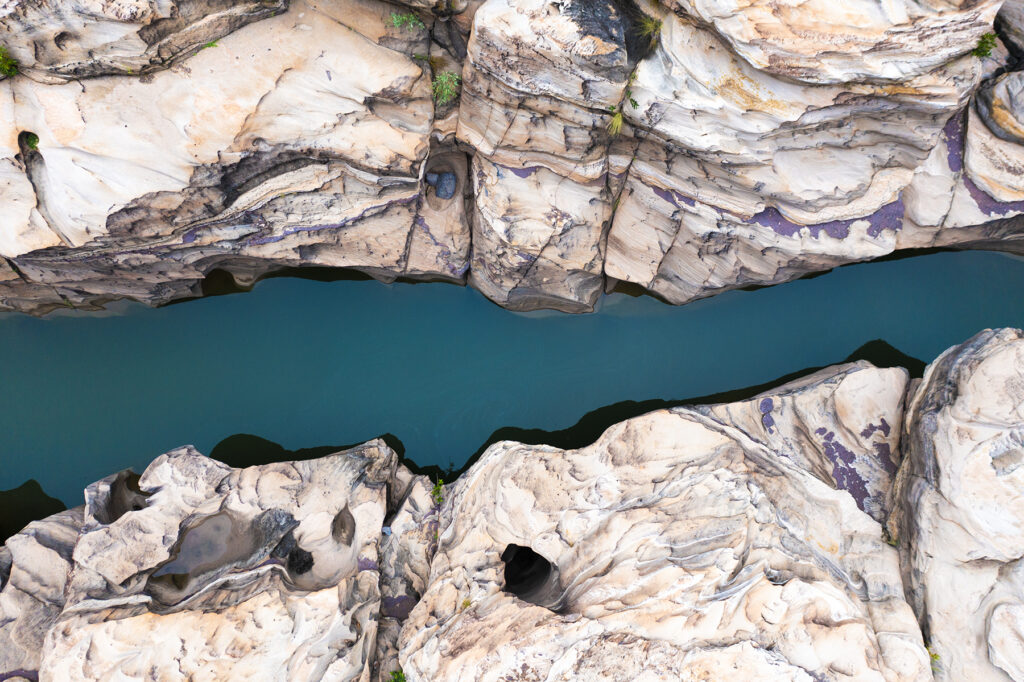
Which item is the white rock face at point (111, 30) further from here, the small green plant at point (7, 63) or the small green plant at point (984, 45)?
the small green plant at point (984, 45)

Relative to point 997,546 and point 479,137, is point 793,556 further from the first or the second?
point 479,137

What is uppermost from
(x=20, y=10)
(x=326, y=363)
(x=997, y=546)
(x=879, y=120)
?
(x=879, y=120)

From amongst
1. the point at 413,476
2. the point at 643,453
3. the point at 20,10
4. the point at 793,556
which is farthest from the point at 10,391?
the point at 793,556

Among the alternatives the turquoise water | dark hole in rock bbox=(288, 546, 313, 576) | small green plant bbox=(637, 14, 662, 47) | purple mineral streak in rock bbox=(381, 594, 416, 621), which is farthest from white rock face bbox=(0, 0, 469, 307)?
purple mineral streak in rock bbox=(381, 594, 416, 621)

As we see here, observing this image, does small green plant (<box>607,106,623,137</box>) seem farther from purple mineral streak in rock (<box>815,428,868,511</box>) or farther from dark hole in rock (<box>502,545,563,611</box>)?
dark hole in rock (<box>502,545,563,611</box>)

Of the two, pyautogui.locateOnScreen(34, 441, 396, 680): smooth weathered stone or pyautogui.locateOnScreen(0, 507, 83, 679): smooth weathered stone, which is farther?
pyautogui.locateOnScreen(0, 507, 83, 679): smooth weathered stone

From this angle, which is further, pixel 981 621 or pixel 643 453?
pixel 643 453

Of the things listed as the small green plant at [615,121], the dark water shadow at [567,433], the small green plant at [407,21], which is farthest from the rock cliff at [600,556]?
the small green plant at [407,21]
